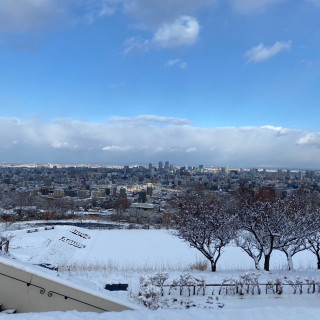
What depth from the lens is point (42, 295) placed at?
5184mm

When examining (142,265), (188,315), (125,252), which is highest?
(188,315)

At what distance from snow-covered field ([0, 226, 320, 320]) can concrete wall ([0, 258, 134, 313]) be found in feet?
0.87

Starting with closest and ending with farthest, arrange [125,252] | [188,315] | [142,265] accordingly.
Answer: [188,315], [142,265], [125,252]

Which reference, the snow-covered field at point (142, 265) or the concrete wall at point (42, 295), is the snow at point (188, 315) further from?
the concrete wall at point (42, 295)

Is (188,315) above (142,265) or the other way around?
above

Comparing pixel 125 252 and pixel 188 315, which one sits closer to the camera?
pixel 188 315

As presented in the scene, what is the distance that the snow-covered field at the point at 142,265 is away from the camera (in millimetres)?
5281

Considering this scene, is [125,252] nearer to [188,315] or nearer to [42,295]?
[42,295]

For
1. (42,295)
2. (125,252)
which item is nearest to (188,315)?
(42,295)

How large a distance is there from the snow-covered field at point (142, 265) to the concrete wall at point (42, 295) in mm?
Answer: 265

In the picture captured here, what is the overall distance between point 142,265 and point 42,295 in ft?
29.0

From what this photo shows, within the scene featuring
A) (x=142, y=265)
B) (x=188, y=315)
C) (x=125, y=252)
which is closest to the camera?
(x=188, y=315)

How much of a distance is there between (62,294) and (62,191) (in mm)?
56303

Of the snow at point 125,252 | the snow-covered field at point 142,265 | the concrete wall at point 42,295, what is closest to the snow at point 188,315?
the snow-covered field at point 142,265
